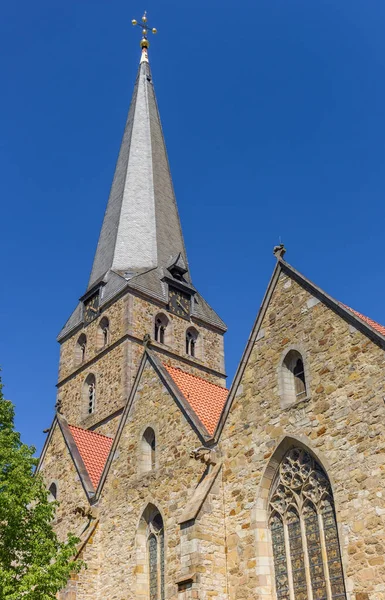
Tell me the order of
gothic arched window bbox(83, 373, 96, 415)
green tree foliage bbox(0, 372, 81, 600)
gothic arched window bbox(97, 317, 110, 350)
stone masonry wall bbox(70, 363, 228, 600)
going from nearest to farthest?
green tree foliage bbox(0, 372, 81, 600) < stone masonry wall bbox(70, 363, 228, 600) < gothic arched window bbox(83, 373, 96, 415) < gothic arched window bbox(97, 317, 110, 350)

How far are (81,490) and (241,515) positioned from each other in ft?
22.3

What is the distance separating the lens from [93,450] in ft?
74.9

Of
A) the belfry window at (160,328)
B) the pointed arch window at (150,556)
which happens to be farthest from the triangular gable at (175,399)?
the belfry window at (160,328)

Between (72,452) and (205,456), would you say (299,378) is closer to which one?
(205,456)

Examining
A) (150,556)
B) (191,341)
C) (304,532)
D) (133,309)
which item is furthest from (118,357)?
(304,532)

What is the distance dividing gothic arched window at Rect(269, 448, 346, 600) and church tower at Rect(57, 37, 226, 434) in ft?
54.2

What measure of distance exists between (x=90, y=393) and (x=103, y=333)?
9.50ft

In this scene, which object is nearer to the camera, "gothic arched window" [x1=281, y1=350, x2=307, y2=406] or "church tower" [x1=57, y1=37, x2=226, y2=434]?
"gothic arched window" [x1=281, y1=350, x2=307, y2=406]

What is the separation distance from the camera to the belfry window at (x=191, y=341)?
35.6 m

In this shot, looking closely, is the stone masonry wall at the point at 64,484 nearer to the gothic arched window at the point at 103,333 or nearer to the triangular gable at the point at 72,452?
the triangular gable at the point at 72,452

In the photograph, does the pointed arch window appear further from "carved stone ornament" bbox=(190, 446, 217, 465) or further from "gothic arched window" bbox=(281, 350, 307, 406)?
"gothic arched window" bbox=(281, 350, 307, 406)

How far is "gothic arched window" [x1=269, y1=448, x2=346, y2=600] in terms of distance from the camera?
13.2 m

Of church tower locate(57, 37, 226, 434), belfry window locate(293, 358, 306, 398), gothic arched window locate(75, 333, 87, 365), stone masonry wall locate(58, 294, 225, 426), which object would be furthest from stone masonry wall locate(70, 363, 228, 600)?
gothic arched window locate(75, 333, 87, 365)

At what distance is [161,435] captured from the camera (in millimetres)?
18219
